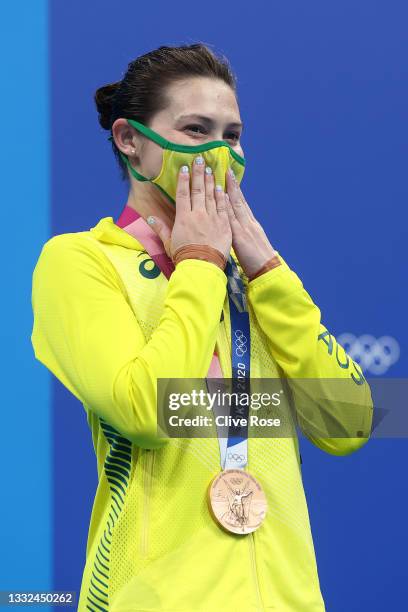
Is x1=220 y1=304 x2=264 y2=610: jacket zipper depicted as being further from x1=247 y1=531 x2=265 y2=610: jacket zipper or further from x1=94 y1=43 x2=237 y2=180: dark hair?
x1=94 y1=43 x2=237 y2=180: dark hair

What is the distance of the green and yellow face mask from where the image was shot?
1.96 meters

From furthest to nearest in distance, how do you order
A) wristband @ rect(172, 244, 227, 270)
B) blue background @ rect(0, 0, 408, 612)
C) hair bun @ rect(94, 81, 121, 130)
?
blue background @ rect(0, 0, 408, 612)
hair bun @ rect(94, 81, 121, 130)
wristband @ rect(172, 244, 227, 270)

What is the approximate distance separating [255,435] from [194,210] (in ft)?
1.33

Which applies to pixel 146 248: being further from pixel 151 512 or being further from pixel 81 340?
pixel 151 512

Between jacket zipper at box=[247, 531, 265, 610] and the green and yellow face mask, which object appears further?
the green and yellow face mask

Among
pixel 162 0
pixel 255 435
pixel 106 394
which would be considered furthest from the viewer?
pixel 162 0

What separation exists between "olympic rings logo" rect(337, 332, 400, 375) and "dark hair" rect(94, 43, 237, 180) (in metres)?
1.21

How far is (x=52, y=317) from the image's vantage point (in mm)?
1823

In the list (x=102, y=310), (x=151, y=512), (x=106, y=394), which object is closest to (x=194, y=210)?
(x=102, y=310)

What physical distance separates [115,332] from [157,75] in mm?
566

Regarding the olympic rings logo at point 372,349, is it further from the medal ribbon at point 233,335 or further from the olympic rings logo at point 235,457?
the olympic rings logo at point 235,457

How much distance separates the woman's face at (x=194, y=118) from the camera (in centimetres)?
199

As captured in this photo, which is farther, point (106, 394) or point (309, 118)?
point (309, 118)

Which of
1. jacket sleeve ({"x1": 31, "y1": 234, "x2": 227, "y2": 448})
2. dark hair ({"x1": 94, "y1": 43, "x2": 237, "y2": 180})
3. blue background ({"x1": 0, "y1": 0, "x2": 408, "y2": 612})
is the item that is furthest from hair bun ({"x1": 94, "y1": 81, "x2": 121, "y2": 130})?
blue background ({"x1": 0, "y1": 0, "x2": 408, "y2": 612})
